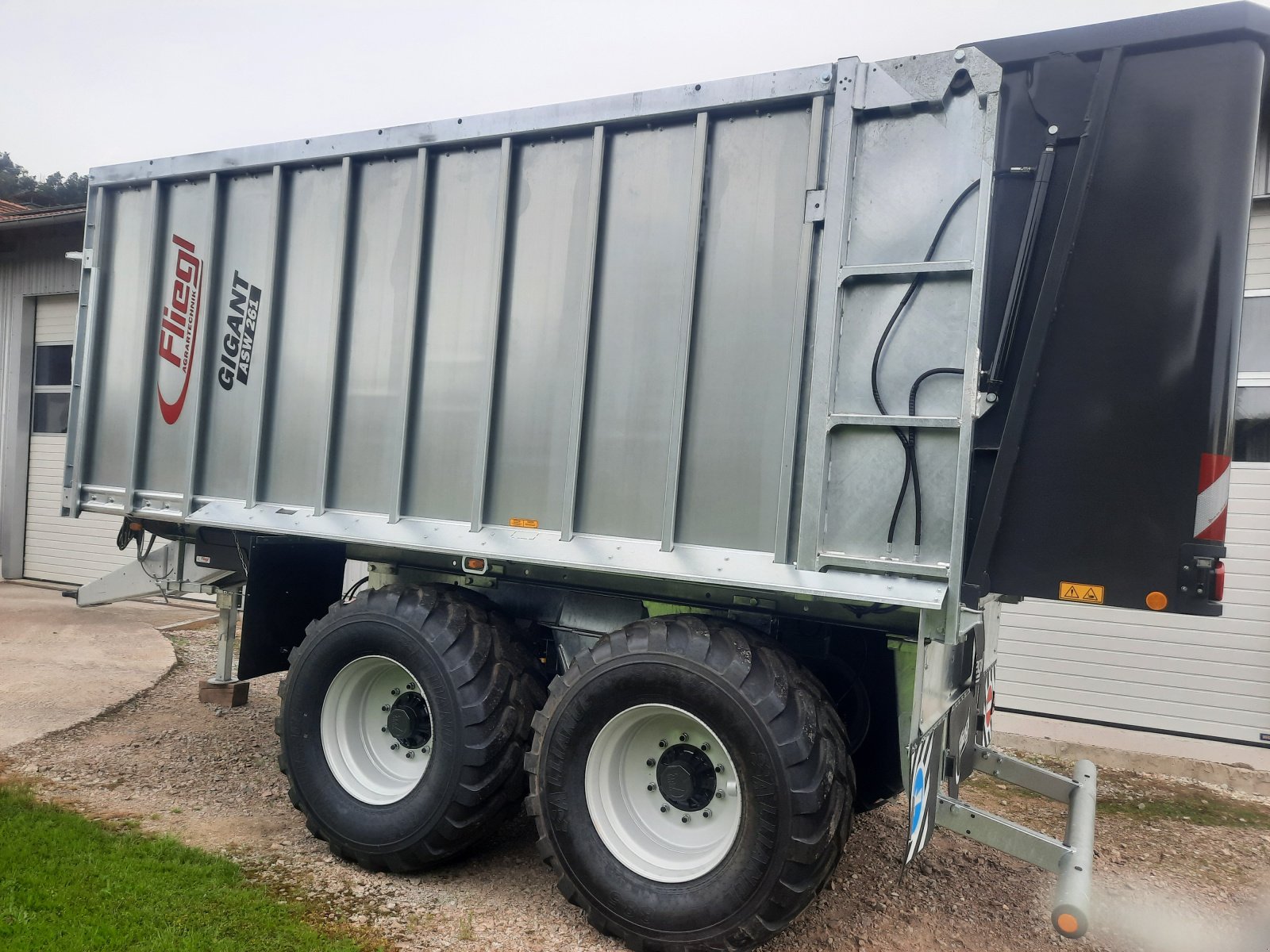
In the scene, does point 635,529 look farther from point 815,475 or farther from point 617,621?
point 815,475

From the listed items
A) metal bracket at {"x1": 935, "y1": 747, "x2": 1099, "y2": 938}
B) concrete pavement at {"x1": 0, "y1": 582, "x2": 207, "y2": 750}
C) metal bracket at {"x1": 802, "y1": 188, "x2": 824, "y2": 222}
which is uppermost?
metal bracket at {"x1": 802, "y1": 188, "x2": 824, "y2": 222}

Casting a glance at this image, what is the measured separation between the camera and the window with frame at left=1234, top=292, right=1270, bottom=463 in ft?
22.9

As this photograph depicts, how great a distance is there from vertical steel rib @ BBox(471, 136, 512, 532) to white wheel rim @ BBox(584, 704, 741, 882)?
1158 millimetres

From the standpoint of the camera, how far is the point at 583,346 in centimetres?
402

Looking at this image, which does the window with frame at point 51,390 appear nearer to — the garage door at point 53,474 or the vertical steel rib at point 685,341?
the garage door at point 53,474

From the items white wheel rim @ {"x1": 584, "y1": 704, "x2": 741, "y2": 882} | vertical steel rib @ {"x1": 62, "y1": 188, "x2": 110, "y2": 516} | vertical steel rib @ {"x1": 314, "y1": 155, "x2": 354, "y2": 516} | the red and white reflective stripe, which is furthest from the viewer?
vertical steel rib @ {"x1": 62, "y1": 188, "x2": 110, "y2": 516}

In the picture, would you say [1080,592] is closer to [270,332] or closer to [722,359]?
[722,359]

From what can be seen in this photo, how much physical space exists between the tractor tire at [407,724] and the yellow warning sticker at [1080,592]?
7.44ft

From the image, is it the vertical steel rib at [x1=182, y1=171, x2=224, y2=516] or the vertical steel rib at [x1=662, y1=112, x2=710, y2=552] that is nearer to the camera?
the vertical steel rib at [x1=662, y1=112, x2=710, y2=552]

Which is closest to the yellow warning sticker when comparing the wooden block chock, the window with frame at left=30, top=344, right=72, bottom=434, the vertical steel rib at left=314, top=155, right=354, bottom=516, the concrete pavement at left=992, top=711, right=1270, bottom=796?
the vertical steel rib at left=314, top=155, right=354, bottom=516

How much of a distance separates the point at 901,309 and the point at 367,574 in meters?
2.99

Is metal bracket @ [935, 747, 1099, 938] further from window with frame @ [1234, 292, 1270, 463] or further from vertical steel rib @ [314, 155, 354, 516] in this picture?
window with frame @ [1234, 292, 1270, 463]

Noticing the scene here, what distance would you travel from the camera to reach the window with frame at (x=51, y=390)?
39.9ft

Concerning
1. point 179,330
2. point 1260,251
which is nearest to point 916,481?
point 179,330
